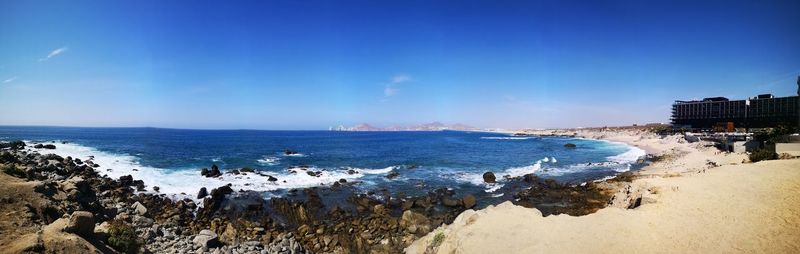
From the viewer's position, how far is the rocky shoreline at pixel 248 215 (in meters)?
12.1

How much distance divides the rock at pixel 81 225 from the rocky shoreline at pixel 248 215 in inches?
1.0

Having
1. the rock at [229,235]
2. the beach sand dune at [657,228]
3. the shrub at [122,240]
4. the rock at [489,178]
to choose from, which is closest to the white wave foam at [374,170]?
the rock at [489,178]

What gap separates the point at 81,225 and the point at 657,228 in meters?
17.0

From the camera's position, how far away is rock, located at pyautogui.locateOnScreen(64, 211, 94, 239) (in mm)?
9797

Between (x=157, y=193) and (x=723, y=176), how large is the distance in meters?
33.4

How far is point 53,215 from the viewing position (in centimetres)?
1274

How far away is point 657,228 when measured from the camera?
1115 cm

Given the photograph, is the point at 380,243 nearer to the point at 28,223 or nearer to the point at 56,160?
the point at 28,223

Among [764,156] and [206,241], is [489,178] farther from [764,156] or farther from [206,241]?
[206,241]

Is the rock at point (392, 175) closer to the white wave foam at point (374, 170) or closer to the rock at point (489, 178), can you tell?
the white wave foam at point (374, 170)

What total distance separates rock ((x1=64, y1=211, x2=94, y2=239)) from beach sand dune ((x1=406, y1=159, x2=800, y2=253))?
32.1ft

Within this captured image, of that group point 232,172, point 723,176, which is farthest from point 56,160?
point 723,176

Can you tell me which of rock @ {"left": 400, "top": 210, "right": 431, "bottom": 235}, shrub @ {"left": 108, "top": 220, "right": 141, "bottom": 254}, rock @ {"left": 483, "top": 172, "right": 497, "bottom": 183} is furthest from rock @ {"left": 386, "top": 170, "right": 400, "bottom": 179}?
shrub @ {"left": 108, "top": 220, "right": 141, "bottom": 254}

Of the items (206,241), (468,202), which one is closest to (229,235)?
(206,241)
